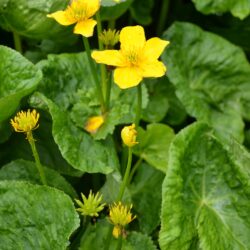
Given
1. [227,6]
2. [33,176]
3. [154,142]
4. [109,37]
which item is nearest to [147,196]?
[154,142]

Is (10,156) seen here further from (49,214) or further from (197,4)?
(197,4)

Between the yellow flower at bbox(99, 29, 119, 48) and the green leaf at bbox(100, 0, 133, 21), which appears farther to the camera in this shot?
the green leaf at bbox(100, 0, 133, 21)

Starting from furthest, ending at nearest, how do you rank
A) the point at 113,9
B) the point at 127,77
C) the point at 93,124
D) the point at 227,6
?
the point at 227,6 → the point at 113,9 → the point at 93,124 → the point at 127,77

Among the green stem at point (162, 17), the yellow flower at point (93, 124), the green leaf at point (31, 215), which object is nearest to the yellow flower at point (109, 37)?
the yellow flower at point (93, 124)

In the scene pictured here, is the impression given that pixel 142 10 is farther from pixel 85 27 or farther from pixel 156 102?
pixel 85 27

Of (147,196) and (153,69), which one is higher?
(153,69)

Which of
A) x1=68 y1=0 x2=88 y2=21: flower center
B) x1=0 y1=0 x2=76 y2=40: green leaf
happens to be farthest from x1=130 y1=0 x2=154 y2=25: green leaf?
x1=68 y1=0 x2=88 y2=21: flower center

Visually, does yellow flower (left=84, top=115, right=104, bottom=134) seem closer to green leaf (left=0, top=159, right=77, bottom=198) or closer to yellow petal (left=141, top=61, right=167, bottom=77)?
green leaf (left=0, top=159, right=77, bottom=198)
